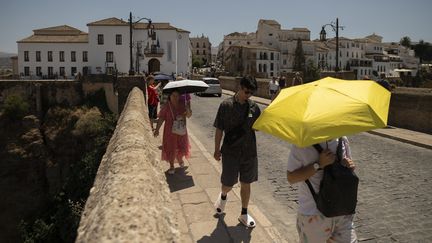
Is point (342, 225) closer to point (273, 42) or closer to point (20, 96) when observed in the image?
point (20, 96)

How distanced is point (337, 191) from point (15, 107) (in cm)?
3492

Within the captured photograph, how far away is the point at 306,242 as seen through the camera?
→ 3385 millimetres

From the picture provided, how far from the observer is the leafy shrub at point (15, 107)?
3306 centimetres

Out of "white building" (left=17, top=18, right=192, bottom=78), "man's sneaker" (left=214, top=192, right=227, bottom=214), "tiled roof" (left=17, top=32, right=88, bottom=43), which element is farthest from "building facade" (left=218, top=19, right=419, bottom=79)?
"man's sneaker" (left=214, top=192, right=227, bottom=214)

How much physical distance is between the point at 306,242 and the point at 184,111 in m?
4.81

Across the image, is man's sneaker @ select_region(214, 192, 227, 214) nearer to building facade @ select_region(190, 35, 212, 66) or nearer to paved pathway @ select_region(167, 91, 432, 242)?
paved pathway @ select_region(167, 91, 432, 242)

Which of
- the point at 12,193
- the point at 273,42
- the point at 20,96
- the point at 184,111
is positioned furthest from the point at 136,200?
the point at 273,42

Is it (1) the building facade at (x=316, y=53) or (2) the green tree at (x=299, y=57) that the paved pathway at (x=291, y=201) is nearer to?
(1) the building facade at (x=316, y=53)

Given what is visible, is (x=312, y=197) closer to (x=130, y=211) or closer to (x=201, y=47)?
(x=130, y=211)

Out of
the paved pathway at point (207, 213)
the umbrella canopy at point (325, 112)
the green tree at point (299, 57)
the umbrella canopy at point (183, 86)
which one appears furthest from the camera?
the green tree at point (299, 57)

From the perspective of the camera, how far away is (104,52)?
66250 mm

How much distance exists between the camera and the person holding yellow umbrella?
297cm

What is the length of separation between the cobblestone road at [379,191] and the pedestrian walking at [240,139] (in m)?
0.92

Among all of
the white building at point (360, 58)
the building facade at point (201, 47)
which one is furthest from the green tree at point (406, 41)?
the building facade at point (201, 47)
